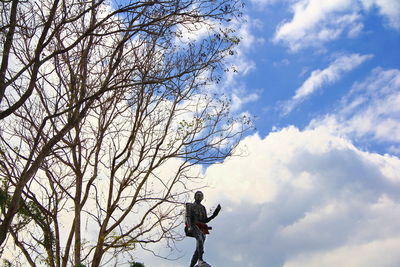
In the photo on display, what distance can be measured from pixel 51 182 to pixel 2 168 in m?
1.65

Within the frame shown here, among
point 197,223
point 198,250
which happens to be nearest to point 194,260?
point 198,250

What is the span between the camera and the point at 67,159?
1497 centimetres

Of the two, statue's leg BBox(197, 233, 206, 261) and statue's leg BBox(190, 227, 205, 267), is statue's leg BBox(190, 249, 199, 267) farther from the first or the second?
statue's leg BBox(197, 233, 206, 261)

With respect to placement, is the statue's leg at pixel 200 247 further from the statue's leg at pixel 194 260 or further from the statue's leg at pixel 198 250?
the statue's leg at pixel 194 260

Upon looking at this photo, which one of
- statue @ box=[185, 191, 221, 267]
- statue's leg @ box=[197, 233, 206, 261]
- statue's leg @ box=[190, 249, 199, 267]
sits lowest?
statue's leg @ box=[190, 249, 199, 267]

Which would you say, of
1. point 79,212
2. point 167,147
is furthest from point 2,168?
point 167,147

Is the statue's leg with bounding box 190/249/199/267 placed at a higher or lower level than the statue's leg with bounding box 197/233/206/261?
lower

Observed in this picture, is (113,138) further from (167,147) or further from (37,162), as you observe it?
(37,162)

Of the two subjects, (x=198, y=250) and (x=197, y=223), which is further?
(x=197, y=223)

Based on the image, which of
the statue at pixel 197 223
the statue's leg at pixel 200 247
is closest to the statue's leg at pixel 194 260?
the statue at pixel 197 223

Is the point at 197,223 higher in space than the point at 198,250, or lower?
higher

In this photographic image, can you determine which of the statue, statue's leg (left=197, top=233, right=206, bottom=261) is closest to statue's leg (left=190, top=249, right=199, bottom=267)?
the statue

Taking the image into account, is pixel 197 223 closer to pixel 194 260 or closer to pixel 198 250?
pixel 198 250

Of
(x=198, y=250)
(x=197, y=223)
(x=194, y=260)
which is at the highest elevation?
(x=197, y=223)
